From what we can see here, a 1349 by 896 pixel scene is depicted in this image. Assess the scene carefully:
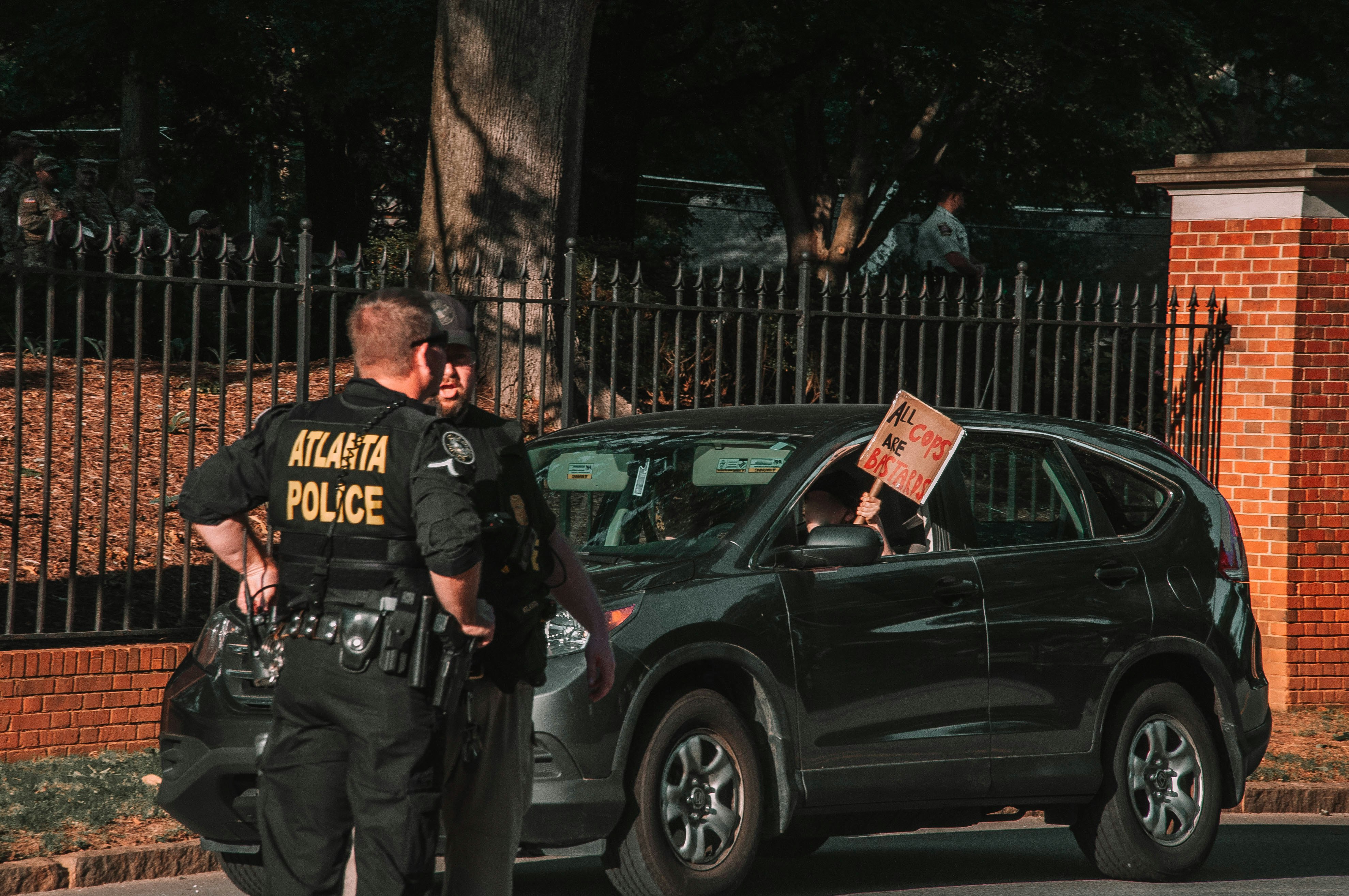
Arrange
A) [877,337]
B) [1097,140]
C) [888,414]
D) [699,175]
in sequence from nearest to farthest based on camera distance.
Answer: [888,414] → [877,337] → [1097,140] → [699,175]

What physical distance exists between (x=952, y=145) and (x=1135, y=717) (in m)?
21.2

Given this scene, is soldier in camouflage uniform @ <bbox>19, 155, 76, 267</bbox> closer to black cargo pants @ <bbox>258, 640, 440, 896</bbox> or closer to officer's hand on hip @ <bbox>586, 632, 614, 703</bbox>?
officer's hand on hip @ <bbox>586, 632, 614, 703</bbox>

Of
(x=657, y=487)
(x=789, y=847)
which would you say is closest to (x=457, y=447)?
(x=657, y=487)

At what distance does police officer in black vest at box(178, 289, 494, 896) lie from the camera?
3.59 metres

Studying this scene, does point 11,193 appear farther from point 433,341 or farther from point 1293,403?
point 433,341

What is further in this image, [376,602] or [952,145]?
[952,145]

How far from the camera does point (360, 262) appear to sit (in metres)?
8.23

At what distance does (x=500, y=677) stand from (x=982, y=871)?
11.6 feet

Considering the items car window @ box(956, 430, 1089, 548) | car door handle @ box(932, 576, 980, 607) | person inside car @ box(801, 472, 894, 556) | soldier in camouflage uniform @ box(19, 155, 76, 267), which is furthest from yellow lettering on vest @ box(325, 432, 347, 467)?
soldier in camouflage uniform @ box(19, 155, 76, 267)

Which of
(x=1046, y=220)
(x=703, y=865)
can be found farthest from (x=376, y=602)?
(x=1046, y=220)

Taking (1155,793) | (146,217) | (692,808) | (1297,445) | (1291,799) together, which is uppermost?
(146,217)

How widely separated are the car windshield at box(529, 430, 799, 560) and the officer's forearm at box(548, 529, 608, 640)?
149cm

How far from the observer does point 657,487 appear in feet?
20.1

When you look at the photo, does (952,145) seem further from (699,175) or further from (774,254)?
(774,254)
